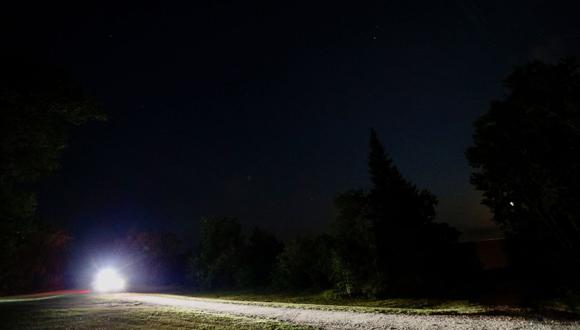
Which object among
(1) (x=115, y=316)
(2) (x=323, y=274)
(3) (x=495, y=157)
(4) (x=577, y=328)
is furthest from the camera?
(2) (x=323, y=274)

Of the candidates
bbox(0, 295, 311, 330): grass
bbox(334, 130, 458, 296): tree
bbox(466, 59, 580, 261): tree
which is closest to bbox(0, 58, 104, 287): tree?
bbox(0, 295, 311, 330): grass

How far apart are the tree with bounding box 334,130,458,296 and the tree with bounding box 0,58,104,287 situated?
52.9 ft

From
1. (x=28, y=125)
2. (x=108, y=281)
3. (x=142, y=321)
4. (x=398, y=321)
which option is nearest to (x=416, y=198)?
(x=398, y=321)

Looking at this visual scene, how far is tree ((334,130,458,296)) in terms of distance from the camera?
64.3ft

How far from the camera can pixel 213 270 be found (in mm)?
35938

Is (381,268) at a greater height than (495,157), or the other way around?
(495,157)

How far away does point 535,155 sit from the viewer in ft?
67.7

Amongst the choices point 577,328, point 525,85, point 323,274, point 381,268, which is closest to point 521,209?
point 525,85

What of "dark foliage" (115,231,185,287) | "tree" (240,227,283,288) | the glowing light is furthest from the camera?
"dark foliage" (115,231,185,287)

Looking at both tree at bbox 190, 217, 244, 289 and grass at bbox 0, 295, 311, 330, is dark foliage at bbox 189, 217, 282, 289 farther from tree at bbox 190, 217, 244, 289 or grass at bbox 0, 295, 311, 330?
grass at bbox 0, 295, 311, 330

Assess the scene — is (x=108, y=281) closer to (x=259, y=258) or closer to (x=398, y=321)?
(x=259, y=258)

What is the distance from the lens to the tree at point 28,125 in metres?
12.6

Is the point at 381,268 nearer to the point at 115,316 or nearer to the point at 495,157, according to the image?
the point at 495,157

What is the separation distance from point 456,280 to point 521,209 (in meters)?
7.67
